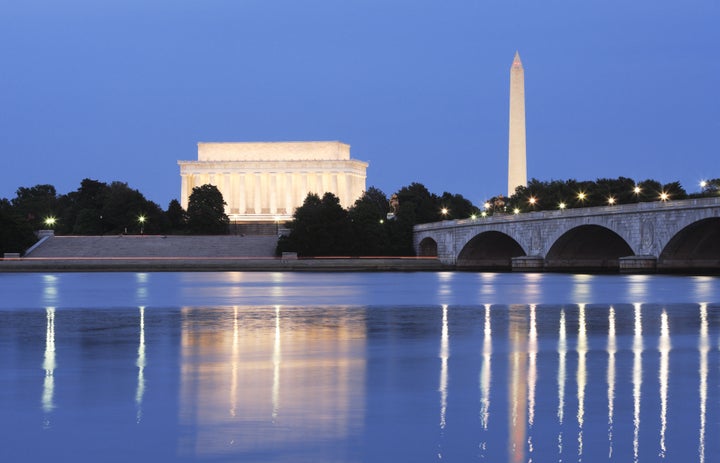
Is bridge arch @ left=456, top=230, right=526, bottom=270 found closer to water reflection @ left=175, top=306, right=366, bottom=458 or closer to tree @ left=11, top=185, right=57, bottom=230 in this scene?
tree @ left=11, top=185, right=57, bottom=230

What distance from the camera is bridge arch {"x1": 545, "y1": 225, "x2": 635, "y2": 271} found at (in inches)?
3425

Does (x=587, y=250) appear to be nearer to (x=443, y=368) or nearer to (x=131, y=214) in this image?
(x=131, y=214)

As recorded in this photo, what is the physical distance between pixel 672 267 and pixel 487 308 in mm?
41451

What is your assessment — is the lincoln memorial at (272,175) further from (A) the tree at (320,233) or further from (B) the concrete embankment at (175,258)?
(A) the tree at (320,233)

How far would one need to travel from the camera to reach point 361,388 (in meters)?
16.4

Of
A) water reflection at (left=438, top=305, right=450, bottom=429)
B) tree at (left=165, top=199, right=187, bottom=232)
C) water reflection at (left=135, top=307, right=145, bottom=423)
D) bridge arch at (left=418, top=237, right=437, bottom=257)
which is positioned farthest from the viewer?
tree at (left=165, top=199, right=187, bottom=232)

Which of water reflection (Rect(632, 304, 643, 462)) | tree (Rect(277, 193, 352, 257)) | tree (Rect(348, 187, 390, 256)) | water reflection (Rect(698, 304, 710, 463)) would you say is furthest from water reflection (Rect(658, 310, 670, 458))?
tree (Rect(348, 187, 390, 256))

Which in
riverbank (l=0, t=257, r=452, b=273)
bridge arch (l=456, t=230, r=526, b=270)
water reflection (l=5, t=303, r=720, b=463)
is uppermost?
bridge arch (l=456, t=230, r=526, b=270)

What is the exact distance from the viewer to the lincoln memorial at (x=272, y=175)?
17700 cm

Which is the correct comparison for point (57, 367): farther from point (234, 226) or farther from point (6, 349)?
point (234, 226)

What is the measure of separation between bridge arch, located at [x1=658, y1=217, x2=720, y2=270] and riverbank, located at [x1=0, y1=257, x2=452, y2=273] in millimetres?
35700

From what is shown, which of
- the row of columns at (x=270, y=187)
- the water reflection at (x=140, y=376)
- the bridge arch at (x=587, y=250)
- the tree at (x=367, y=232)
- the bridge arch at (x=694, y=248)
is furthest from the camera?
the row of columns at (x=270, y=187)

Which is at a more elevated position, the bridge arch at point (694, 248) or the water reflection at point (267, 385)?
the bridge arch at point (694, 248)

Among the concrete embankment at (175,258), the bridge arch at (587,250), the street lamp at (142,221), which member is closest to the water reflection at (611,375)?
the bridge arch at (587,250)
